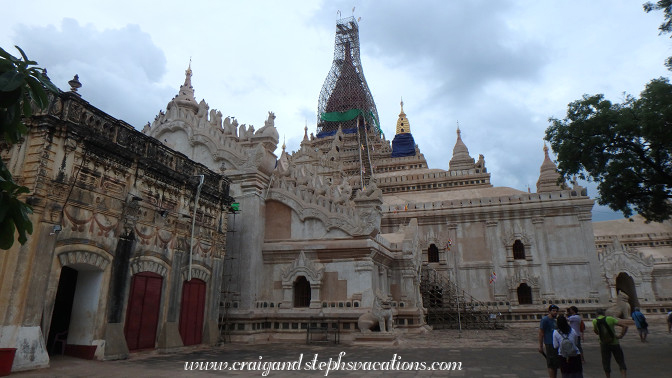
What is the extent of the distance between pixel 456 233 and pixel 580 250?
784 centimetres

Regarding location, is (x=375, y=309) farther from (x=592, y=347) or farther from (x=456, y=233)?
(x=456, y=233)

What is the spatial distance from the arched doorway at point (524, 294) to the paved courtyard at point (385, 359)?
38.4 ft

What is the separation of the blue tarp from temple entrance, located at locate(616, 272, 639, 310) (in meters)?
23.4

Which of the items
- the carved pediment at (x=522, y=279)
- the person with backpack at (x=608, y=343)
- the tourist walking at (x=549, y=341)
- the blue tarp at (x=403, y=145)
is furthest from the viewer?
the blue tarp at (x=403, y=145)

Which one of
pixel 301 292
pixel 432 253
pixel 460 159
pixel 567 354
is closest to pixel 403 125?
pixel 460 159

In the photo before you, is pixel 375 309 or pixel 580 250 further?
pixel 580 250

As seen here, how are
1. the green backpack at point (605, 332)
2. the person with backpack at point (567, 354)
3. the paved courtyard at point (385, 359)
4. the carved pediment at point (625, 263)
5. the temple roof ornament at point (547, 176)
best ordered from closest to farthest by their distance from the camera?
the person with backpack at point (567, 354), the green backpack at point (605, 332), the paved courtyard at point (385, 359), the carved pediment at point (625, 263), the temple roof ornament at point (547, 176)

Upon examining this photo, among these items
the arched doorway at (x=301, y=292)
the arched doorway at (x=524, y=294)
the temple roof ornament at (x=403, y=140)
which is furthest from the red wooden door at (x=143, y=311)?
the temple roof ornament at (x=403, y=140)

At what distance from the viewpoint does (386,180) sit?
41.0 m

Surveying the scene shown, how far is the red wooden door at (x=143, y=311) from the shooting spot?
41.7 ft

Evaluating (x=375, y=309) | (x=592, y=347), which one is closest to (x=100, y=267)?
(x=375, y=309)

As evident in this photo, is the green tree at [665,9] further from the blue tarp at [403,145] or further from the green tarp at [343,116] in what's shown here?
the green tarp at [343,116]

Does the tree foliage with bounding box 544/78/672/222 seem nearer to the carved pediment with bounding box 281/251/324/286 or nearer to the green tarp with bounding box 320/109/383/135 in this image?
the carved pediment with bounding box 281/251/324/286

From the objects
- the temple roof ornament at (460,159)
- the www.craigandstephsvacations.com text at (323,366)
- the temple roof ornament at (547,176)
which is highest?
the temple roof ornament at (460,159)
